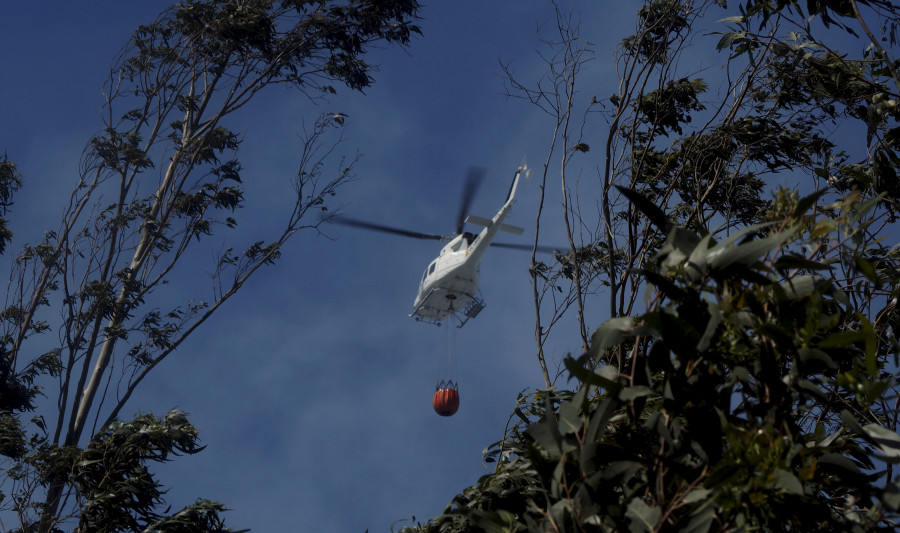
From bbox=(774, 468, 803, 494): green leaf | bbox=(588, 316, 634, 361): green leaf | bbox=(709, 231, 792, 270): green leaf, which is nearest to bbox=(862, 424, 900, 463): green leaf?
bbox=(774, 468, 803, 494): green leaf

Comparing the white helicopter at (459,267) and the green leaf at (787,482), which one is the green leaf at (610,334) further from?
the white helicopter at (459,267)

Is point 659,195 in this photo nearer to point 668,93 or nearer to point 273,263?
point 668,93

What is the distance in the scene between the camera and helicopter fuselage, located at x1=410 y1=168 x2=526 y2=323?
22.6 m

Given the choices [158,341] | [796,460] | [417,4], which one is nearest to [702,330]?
[796,460]

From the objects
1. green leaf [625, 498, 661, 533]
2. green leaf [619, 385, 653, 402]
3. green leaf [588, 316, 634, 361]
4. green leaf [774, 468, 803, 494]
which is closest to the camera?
green leaf [774, 468, 803, 494]

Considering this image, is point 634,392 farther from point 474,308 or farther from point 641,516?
point 474,308

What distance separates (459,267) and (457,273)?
197 mm

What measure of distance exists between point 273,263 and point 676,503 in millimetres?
16057

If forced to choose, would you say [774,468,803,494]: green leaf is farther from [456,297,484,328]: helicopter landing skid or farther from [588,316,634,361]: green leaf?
[456,297,484,328]: helicopter landing skid

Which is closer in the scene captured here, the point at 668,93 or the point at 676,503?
the point at 676,503

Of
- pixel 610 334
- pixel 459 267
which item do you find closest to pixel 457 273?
pixel 459 267

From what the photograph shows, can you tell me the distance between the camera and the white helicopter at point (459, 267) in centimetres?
2261

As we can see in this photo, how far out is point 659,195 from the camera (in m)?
7.89

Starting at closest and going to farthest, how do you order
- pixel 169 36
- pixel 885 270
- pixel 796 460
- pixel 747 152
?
pixel 796 460
pixel 885 270
pixel 747 152
pixel 169 36
